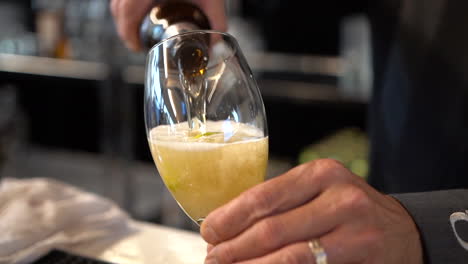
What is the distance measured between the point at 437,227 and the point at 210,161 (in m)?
0.26

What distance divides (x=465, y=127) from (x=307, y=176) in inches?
27.6

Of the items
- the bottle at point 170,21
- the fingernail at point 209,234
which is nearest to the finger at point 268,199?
the fingernail at point 209,234

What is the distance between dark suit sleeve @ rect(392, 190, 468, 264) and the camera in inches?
23.4

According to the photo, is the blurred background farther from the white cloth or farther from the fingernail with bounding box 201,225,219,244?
the fingernail with bounding box 201,225,219,244

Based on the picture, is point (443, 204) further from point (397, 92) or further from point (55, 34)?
point (55, 34)

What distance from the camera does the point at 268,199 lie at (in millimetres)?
506

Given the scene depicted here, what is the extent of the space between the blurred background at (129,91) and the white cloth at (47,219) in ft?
5.28

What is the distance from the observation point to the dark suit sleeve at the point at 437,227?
594 millimetres

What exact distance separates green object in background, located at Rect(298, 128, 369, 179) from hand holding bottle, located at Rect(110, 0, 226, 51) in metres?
1.53

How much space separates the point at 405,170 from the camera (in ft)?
3.97

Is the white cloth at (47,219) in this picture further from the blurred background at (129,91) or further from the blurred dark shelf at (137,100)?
the blurred dark shelf at (137,100)

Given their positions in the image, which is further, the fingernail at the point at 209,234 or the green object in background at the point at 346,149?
the green object in background at the point at 346,149

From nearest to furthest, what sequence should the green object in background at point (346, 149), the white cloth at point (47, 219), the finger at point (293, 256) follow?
the finger at point (293, 256) → the white cloth at point (47, 219) → the green object in background at point (346, 149)

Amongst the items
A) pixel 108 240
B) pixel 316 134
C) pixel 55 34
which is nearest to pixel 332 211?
pixel 108 240
